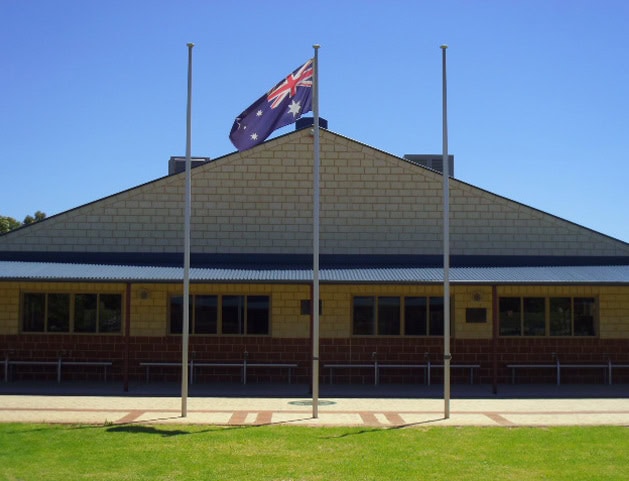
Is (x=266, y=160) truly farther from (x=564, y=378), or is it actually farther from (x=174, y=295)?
(x=564, y=378)

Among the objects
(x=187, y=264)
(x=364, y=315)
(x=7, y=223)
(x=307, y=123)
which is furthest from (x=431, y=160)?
(x=7, y=223)

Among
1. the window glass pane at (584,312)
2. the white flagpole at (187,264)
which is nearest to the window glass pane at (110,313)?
the white flagpole at (187,264)

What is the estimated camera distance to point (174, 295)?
21766mm

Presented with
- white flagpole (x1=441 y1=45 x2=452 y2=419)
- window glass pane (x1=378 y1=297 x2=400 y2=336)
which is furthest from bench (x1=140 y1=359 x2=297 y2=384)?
white flagpole (x1=441 y1=45 x2=452 y2=419)

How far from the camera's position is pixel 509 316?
72.1 feet

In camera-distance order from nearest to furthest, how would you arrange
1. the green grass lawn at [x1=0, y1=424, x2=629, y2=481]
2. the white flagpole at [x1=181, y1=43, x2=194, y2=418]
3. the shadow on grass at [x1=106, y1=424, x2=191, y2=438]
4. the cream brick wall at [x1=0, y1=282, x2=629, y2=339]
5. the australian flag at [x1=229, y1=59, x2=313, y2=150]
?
1. the green grass lawn at [x1=0, y1=424, x2=629, y2=481]
2. the shadow on grass at [x1=106, y1=424, x2=191, y2=438]
3. the white flagpole at [x1=181, y1=43, x2=194, y2=418]
4. the australian flag at [x1=229, y1=59, x2=313, y2=150]
5. the cream brick wall at [x1=0, y1=282, x2=629, y2=339]

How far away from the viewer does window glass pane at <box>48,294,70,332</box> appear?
21781 millimetres

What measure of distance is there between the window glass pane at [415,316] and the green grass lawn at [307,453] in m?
8.06

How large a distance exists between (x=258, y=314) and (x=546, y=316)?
7.43 m

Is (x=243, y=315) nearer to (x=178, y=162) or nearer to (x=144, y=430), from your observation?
(x=178, y=162)

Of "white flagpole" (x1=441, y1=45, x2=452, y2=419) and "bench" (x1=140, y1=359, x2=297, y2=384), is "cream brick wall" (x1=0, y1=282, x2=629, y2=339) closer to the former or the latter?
"bench" (x1=140, y1=359, x2=297, y2=384)

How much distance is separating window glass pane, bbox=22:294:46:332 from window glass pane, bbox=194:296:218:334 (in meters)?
3.93

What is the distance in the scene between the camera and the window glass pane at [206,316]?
2180 cm

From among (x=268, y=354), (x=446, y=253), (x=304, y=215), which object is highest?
(x=304, y=215)
